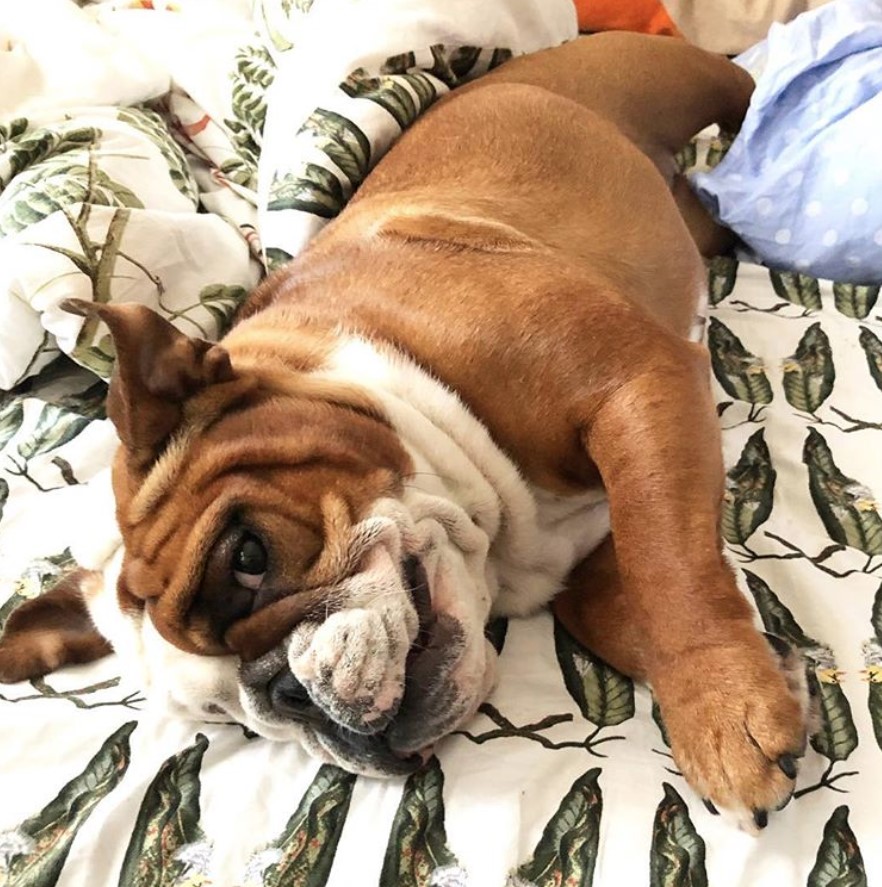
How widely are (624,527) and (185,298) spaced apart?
1050 millimetres

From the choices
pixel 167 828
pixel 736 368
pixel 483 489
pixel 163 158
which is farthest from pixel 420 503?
pixel 163 158

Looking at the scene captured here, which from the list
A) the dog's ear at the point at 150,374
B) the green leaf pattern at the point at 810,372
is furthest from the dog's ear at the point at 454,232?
the green leaf pattern at the point at 810,372

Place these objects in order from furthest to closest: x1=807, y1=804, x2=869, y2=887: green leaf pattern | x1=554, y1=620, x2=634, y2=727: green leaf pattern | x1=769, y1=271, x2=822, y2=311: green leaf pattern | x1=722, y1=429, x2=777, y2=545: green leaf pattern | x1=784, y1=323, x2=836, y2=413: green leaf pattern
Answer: x1=769, y1=271, x2=822, y2=311: green leaf pattern
x1=784, y1=323, x2=836, y2=413: green leaf pattern
x1=722, y1=429, x2=777, y2=545: green leaf pattern
x1=554, y1=620, x2=634, y2=727: green leaf pattern
x1=807, y1=804, x2=869, y2=887: green leaf pattern

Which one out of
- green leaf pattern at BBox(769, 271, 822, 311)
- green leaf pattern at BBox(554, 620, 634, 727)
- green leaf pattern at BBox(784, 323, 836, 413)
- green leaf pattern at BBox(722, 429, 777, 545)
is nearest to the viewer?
green leaf pattern at BBox(554, 620, 634, 727)

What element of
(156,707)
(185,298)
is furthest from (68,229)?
(156,707)

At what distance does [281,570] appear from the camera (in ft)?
3.99

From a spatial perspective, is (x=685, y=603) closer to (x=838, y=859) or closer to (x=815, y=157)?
(x=838, y=859)

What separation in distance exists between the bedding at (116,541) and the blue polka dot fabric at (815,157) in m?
0.10

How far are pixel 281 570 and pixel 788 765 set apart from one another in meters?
0.60

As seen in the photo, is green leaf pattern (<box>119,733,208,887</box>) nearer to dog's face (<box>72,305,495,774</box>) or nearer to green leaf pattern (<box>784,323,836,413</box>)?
dog's face (<box>72,305,495,774</box>)

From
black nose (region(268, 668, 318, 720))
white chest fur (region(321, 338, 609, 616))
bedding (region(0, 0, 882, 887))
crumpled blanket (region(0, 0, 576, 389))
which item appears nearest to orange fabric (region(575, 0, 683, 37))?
crumpled blanket (region(0, 0, 576, 389))

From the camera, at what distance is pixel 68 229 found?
188 cm

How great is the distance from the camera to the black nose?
3.92ft

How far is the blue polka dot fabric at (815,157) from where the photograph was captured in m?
2.15
